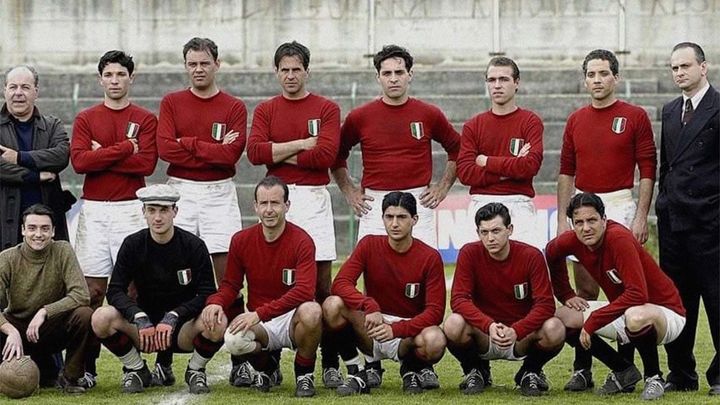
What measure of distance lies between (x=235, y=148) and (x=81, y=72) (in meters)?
12.2

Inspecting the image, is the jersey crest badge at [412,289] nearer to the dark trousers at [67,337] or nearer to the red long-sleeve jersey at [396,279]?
the red long-sleeve jersey at [396,279]

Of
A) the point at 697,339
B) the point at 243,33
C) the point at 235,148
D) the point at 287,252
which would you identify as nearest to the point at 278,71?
the point at 235,148

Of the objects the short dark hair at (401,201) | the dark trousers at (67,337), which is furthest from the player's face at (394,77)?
the dark trousers at (67,337)

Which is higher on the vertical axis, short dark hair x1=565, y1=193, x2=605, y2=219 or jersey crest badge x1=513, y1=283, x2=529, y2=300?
short dark hair x1=565, y1=193, x2=605, y2=219

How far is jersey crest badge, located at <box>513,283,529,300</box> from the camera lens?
905 centimetres

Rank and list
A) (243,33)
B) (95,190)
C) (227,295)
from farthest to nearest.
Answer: (243,33) < (95,190) < (227,295)

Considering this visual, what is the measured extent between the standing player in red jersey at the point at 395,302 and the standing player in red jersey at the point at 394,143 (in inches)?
23.1

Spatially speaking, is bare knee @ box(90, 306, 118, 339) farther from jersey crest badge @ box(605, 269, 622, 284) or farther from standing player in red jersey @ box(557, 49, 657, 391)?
jersey crest badge @ box(605, 269, 622, 284)

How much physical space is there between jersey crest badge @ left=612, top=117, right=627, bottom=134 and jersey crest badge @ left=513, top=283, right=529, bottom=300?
1182 millimetres

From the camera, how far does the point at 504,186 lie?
31.6ft

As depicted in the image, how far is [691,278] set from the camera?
9.15 m

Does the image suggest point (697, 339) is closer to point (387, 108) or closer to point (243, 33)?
point (387, 108)

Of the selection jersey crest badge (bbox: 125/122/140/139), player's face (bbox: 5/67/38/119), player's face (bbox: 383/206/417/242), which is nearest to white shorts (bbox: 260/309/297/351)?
player's face (bbox: 383/206/417/242)

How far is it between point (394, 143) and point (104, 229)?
6.66ft
